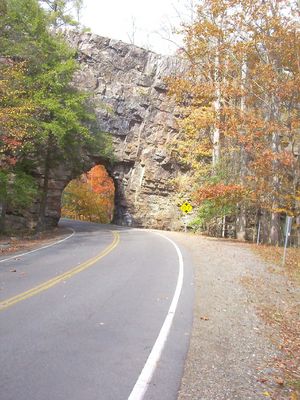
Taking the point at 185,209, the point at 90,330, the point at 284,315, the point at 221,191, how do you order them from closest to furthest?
the point at 90,330 < the point at 284,315 < the point at 221,191 < the point at 185,209

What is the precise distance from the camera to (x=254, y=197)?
2339 cm

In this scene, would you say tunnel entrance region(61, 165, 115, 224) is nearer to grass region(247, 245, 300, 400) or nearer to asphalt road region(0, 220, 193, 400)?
grass region(247, 245, 300, 400)

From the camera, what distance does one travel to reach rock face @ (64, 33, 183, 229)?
3816cm

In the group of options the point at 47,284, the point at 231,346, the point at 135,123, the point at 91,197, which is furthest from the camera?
the point at 91,197

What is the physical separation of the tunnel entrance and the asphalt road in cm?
3712

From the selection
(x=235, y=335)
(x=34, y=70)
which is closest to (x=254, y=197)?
(x=34, y=70)

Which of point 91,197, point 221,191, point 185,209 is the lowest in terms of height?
point 185,209

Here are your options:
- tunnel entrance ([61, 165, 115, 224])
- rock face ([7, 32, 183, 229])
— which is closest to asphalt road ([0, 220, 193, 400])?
rock face ([7, 32, 183, 229])

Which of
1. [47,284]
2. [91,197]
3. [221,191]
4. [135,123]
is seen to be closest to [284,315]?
[47,284]

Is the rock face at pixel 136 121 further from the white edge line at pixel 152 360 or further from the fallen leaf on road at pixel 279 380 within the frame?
the fallen leaf on road at pixel 279 380

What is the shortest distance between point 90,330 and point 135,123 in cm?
3390

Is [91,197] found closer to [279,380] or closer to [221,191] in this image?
[221,191]

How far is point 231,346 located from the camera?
6.20m

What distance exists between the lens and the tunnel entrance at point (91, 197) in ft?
161
